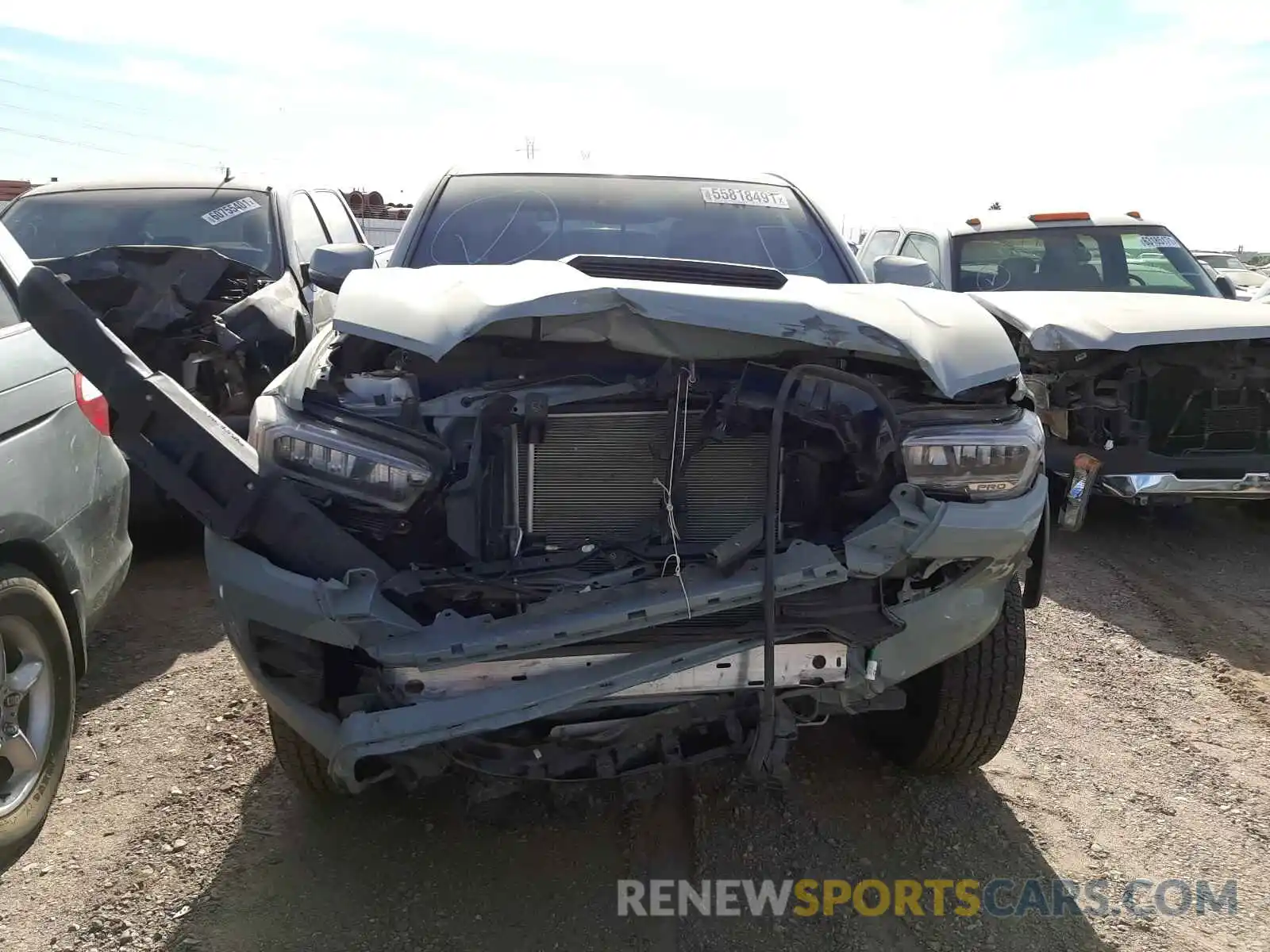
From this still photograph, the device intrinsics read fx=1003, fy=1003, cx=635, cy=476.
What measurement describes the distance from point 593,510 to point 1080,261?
5.62 meters

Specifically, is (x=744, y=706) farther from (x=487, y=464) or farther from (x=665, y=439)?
(x=487, y=464)

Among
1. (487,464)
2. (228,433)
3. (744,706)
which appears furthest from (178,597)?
(744,706)

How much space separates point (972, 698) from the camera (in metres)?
2.96

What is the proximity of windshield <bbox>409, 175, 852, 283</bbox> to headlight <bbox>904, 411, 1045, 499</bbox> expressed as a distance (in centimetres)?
140

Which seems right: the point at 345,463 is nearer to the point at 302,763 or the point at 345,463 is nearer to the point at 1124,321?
the point at 302,763

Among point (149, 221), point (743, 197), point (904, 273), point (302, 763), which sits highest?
point (743, 197)

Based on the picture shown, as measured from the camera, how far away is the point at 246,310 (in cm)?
519

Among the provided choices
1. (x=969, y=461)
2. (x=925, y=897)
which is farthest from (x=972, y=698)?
(x=969, y=461)

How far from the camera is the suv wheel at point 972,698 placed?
2.95m

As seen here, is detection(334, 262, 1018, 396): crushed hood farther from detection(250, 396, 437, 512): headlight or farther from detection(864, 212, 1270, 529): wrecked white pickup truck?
detection(864, 212, 1270, 529): wrecked white pickup truck

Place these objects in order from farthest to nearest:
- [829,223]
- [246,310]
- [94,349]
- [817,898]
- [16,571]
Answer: [246,310] < [829,223] < [16,571] < [817,898] < [94,349]

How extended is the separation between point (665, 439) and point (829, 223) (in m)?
1.93

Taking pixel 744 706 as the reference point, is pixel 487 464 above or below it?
above

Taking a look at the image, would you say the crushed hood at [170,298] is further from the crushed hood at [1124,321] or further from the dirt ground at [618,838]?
the crushed hood at [1124,321]
